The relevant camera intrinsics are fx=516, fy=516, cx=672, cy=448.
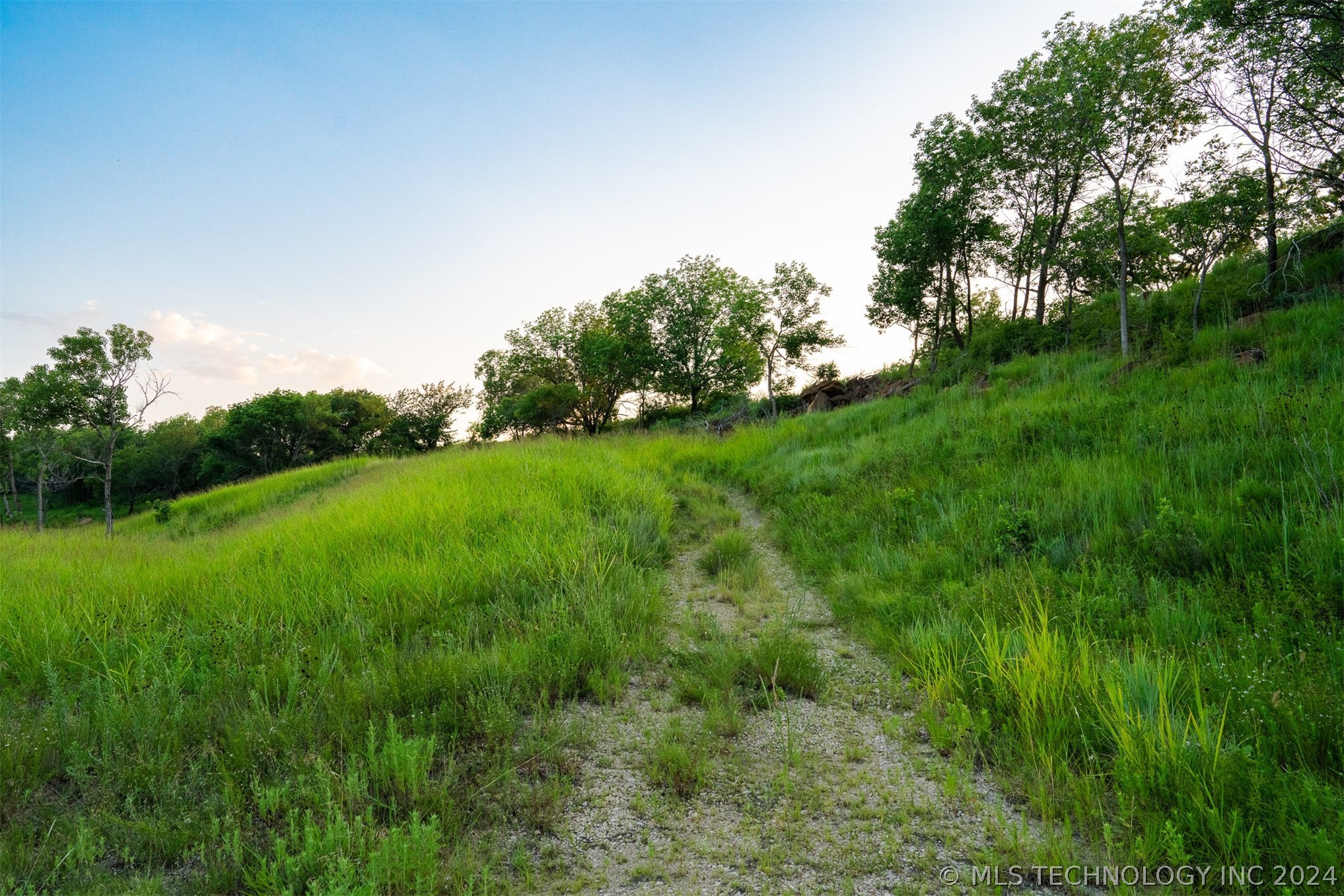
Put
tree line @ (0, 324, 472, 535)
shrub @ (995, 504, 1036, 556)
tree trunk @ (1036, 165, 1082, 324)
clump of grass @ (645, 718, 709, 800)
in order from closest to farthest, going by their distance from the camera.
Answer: clump of grass @ (645, 718, 709, 800), shrub @ (995, 504, 1036, 556), tree trunk @ (1036, 165, 1082, 324), tree line @ (0, 324, 472, 535)

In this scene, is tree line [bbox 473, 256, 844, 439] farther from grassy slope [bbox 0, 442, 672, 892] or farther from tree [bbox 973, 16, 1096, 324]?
grassy slope [bbox 0, 442, 672, 892]

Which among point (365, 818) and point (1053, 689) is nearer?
point (365, 818)

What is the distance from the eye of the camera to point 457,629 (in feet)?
13.1

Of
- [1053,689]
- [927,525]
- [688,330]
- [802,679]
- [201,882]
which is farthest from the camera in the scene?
[688,330]

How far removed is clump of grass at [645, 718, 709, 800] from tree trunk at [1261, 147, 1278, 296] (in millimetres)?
13540

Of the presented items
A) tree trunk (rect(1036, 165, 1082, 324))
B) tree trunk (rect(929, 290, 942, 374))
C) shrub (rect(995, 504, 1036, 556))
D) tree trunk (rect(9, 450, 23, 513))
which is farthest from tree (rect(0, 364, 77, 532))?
tree trunk (rect(1036, 165, 1082, 324))

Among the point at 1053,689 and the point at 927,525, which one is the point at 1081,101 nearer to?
the point at 927,525

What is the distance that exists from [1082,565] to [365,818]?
16.5ft

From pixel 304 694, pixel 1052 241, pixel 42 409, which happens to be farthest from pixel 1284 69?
pixel 42 409

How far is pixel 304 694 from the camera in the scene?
10.2ft

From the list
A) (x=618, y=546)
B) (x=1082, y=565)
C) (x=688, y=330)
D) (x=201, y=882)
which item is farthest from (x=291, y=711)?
(x=688, y=330)

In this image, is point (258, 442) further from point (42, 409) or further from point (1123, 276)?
point (1123, 276)

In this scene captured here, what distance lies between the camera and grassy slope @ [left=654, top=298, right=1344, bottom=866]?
2.14 metres

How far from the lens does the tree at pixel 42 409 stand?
2047 cm
